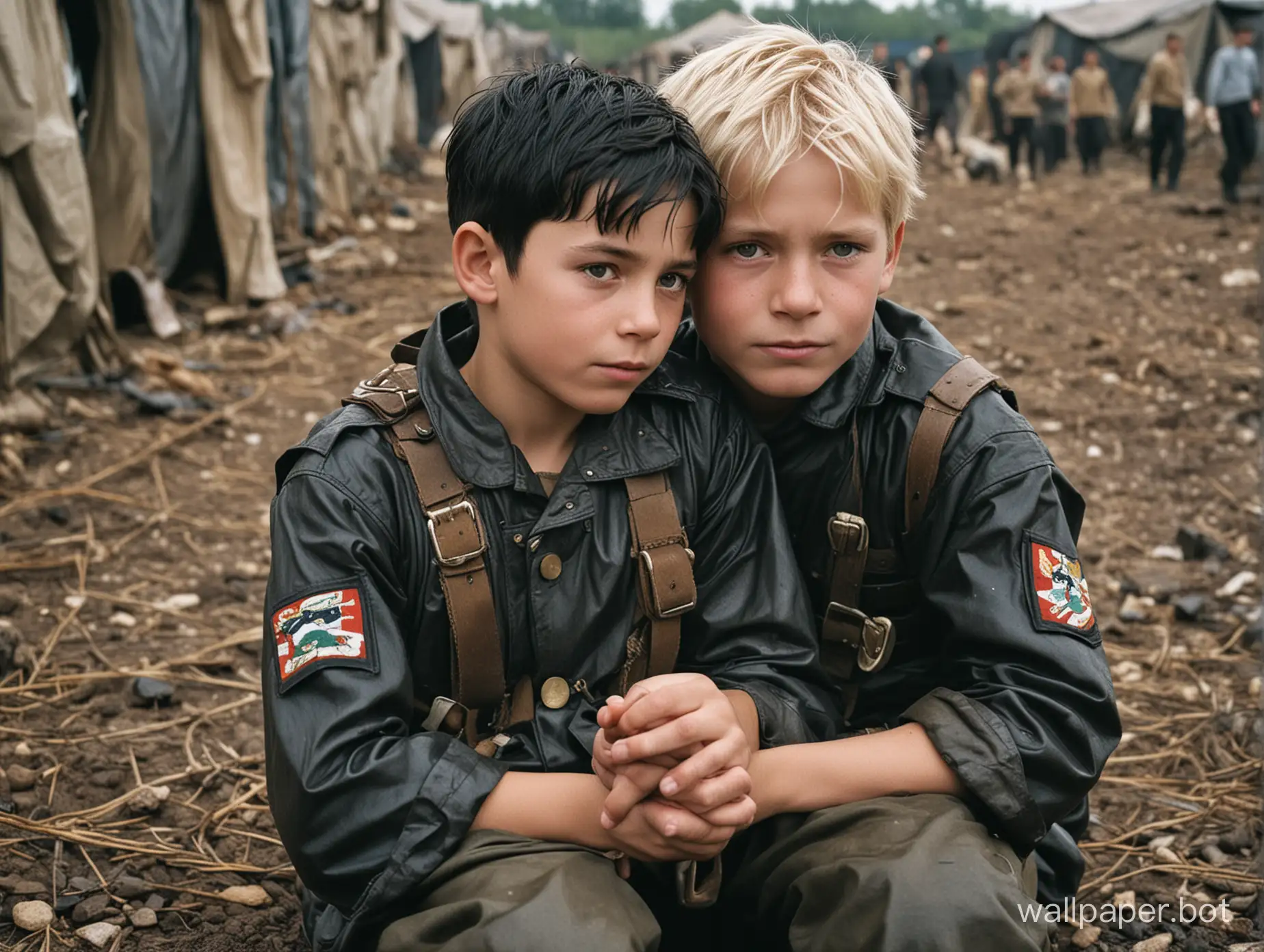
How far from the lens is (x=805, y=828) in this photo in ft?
5.74

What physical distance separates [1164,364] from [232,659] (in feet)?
16.3

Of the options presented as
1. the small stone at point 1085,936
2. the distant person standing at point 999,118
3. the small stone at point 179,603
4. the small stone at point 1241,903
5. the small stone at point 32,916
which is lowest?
the distant person standing at point 999,118

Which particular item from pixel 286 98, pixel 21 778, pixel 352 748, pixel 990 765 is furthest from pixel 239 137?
pixel 990 765

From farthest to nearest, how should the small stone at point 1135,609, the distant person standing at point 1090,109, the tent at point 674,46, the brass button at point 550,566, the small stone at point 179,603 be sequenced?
the tent at point 674,46 < the distant person standing at point 1090,109 < the small stone at point 1135,609 < the small stone at point 179,603 < the brass button at point 550,566

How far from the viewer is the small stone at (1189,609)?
361cm

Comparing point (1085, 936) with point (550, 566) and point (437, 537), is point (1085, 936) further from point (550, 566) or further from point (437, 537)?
point (437, 537)

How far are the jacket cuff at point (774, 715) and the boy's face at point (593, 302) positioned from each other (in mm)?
481

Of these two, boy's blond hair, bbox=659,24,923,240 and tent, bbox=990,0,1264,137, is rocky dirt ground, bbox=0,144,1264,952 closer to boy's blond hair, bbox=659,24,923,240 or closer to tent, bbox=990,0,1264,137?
boy's blond hair, bbox=659,24,923,240

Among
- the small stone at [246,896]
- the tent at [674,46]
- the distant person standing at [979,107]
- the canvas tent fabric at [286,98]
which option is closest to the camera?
the small stone at [246,896]

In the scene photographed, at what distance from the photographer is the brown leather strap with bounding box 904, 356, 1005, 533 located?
1947mm

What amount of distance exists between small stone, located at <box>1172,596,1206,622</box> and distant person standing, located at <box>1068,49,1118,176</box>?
1468cm

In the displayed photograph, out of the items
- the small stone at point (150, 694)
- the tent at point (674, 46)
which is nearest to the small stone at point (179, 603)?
the small stone at point (150, 694)

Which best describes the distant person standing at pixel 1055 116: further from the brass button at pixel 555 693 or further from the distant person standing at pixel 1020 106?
the brass button at pixel 555 693

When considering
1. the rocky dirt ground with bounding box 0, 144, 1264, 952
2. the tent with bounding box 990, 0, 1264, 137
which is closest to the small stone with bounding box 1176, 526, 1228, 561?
the rocky dirt ground with bounding box 0, 144, 1264, 952
